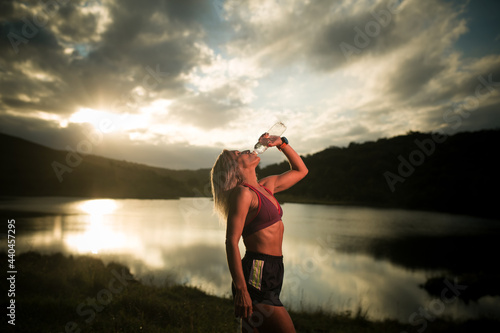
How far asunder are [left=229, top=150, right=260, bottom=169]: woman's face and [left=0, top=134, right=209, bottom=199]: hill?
84.8m

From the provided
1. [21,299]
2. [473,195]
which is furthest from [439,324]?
[473,195]

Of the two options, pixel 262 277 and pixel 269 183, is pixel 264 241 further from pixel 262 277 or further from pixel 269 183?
pixel 269 183

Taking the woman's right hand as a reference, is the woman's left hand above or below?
above

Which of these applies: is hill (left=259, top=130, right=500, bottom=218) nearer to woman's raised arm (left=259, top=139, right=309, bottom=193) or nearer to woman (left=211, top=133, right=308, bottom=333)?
woman's raised arm (left=259, top=139, right=309, bottom=193)

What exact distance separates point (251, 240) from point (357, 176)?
95.7m

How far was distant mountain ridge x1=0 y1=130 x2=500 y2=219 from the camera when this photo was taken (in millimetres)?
63094

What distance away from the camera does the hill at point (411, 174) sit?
60.2 meters

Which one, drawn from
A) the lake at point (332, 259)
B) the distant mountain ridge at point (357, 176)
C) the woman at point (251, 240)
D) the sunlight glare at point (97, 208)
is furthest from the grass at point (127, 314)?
the distant mountain ridge at point (357, 176)

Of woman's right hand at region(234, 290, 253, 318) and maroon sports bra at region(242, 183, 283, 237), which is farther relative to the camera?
maroon sports bra at region(242, 183, 283, 237)

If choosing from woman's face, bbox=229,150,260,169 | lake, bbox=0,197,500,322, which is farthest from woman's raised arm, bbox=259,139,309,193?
lake, bbox=0,197,500,322

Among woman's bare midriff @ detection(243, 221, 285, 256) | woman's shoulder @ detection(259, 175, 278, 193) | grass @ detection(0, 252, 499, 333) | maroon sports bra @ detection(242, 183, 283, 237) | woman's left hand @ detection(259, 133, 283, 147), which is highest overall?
woman's left hand @ detection(259, 133, 283, 147)

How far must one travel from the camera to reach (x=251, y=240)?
2412 millimetres

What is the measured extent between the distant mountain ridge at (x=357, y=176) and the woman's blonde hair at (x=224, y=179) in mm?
69126

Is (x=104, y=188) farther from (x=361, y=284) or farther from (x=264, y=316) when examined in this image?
(x=264, y=316)
